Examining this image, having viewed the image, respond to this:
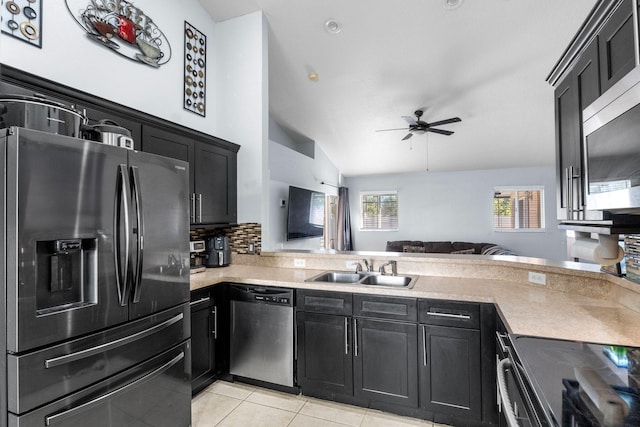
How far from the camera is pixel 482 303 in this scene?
1958mm

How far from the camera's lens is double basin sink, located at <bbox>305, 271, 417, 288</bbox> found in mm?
2568

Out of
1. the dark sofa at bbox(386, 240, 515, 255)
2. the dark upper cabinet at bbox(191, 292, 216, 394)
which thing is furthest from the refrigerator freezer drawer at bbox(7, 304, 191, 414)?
the dark sofa at bbox(386, 240, 515, 255)

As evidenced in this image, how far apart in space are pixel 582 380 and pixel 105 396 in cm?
A: 186

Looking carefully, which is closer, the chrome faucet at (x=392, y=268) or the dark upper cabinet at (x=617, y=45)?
the dark upper cabinet at (x=617, y=45)

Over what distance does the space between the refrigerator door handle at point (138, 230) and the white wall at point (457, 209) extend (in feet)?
22.3

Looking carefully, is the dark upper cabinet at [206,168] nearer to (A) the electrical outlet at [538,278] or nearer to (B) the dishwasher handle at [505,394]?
(B) the dishwasher handle at [505,394]

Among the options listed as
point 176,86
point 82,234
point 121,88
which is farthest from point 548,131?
point 82,234

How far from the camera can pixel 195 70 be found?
11.0 ft

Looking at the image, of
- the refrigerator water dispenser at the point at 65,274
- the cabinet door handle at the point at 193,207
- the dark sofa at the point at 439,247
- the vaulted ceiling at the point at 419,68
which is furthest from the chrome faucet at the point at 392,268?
the dark sofa at the point at 439,247

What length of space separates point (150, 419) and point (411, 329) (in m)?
1.58

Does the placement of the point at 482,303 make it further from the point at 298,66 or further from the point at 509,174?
the point at 509,174

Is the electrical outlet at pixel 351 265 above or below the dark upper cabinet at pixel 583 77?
below

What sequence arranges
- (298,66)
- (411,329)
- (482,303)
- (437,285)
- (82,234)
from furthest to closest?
(298,66)
(437,285)
(411,329)
(482,303)
(82,234)

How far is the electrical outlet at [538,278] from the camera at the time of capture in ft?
7.26
